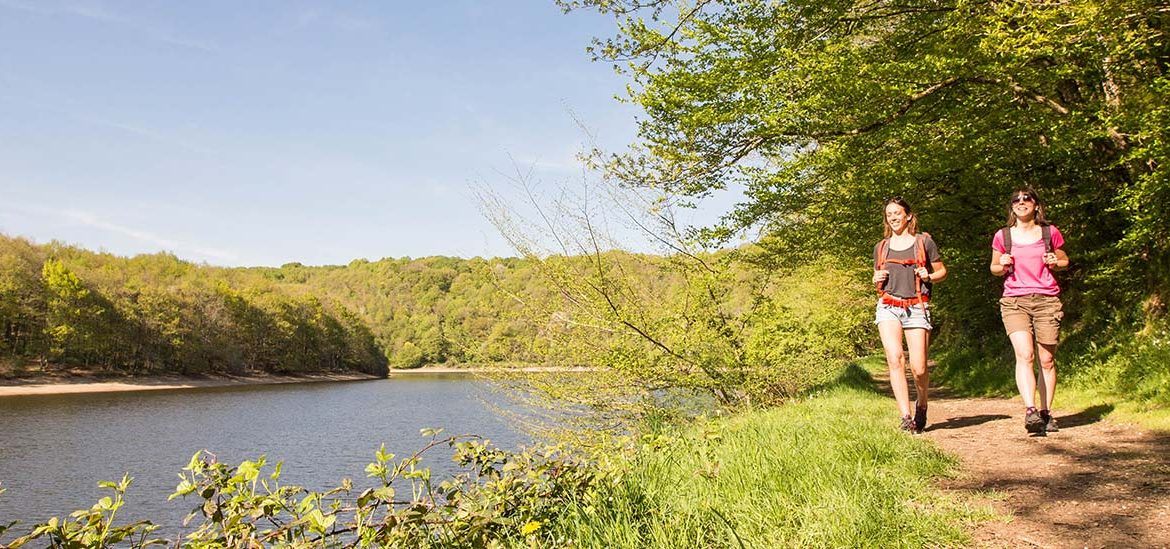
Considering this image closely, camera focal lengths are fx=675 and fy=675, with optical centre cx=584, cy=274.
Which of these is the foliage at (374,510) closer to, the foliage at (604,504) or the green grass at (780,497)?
the foliage at (604,504)

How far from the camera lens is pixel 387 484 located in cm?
275

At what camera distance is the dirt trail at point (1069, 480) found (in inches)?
114

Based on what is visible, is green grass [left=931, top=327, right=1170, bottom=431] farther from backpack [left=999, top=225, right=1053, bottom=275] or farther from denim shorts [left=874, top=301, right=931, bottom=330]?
denim shorts [left=874, top=301, right=931, bottom=330]

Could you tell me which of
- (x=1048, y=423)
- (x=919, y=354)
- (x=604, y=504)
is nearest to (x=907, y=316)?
(x=919, y=354)

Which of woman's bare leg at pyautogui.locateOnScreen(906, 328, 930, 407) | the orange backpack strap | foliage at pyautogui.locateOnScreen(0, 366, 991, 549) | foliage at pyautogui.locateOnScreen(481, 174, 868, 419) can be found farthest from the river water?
foliage at pyautogui.locateOnScreen(0, 366, 991, 549)

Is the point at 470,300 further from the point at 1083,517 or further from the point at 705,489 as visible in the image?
the point at 1083,517

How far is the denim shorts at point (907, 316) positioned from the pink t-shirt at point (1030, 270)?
2.49ft

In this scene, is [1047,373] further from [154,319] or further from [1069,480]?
[154,319]

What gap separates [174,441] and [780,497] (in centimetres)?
3293

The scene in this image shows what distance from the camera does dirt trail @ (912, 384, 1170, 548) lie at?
2.91 m

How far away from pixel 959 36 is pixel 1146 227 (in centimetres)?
313

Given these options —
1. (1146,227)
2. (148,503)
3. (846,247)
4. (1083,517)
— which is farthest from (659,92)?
(148,503)

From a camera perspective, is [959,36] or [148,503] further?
[148,503]

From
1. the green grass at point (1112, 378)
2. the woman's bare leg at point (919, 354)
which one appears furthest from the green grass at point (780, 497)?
the green grass at point (1112, 378)
